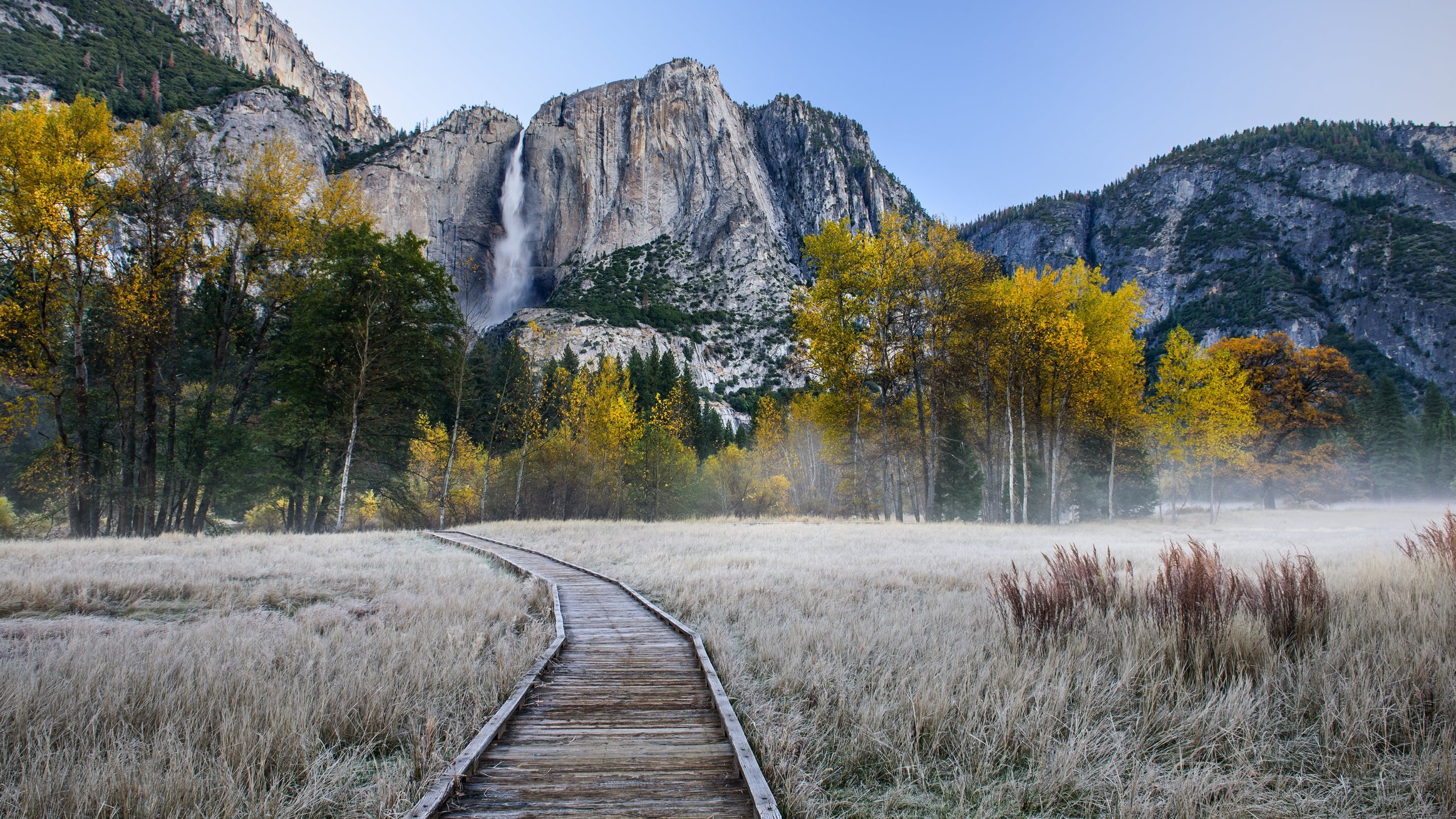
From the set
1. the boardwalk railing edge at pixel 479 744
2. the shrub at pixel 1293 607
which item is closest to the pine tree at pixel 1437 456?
the shrub at pixel 1293 607

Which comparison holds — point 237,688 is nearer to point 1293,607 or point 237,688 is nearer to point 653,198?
point 1293,607

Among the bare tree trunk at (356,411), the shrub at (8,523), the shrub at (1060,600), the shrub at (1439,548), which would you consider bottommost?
the shrub at (8,523)

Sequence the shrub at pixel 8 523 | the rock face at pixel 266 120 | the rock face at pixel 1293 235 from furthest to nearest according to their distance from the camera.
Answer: the rock face at pixel 1293 235 → the rock face at pixel 266 120 → the shrub at pixel 8 523

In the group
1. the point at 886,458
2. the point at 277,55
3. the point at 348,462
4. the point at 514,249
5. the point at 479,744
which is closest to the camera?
the point at 479,744

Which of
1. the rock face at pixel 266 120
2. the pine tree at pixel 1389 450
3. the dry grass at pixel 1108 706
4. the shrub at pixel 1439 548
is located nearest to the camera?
the dry grass at pixel 1108 706

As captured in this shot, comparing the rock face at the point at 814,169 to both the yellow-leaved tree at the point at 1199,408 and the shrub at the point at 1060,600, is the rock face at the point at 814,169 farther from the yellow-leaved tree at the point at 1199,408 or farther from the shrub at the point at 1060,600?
the shrub at the point at 1060,600

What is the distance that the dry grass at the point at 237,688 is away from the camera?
2.57 m

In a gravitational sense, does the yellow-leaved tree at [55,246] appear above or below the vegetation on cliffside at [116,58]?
below

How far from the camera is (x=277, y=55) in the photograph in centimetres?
13012

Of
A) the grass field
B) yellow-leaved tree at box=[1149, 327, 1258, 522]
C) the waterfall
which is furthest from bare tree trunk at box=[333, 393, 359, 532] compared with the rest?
the waterfall

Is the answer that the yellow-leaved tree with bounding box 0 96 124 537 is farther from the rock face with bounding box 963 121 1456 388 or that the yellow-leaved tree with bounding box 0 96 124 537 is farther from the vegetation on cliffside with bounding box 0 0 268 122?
the rock face with bounding box 963 121 1456 388

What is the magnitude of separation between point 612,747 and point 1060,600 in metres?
4.78

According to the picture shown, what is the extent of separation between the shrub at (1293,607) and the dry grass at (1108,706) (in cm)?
2

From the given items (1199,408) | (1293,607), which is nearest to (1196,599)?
(1293,607)
